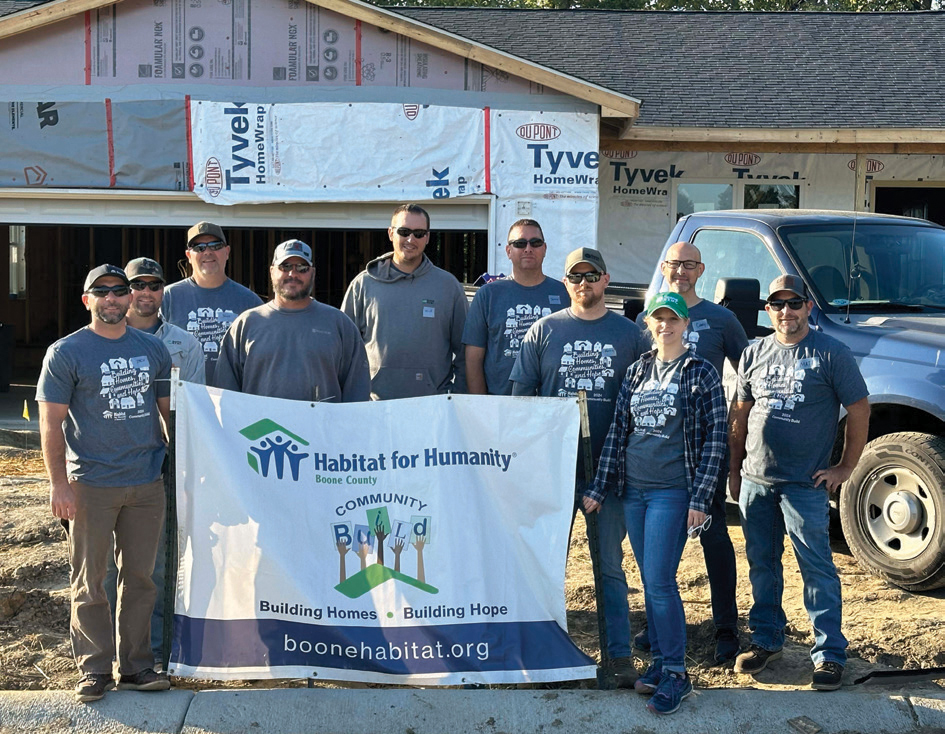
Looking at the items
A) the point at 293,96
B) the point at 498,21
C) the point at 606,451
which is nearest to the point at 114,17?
the point at 293,96

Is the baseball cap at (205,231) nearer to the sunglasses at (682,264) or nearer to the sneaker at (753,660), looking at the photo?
the sunglasses at (682,264)

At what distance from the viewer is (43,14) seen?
37.9ft

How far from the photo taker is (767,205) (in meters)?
15.4

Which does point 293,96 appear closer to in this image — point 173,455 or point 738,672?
point 173,455

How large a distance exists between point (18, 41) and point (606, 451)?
31.6 ft

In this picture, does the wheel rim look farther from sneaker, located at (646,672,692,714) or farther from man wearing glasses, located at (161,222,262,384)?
man wearing glasses, located at (161,222,262,384)


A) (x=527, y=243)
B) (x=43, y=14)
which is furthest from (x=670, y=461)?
(x=43, y=14)

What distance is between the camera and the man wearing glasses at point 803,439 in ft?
16.4

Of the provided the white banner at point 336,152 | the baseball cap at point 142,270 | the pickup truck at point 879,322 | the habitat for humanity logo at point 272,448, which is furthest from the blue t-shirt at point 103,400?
the white banner at point 336,152

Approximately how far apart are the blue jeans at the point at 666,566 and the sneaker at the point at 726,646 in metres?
0.66

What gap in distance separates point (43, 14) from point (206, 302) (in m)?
7.25

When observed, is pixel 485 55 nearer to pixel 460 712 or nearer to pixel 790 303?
pixel 790 303

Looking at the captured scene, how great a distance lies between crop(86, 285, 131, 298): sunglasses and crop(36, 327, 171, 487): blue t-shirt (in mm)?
165

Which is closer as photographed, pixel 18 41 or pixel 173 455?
pixel 173 455
